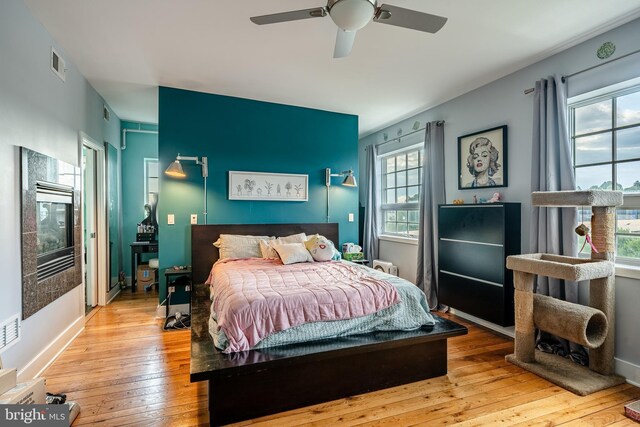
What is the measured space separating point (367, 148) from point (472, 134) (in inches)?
87.8

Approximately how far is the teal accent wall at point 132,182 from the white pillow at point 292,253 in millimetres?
3081

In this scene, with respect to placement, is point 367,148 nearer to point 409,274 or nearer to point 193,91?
point 409,274

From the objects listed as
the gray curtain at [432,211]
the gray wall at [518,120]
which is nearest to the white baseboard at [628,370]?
the gray wall at [518,120]

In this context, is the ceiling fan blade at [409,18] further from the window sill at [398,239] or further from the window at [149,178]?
the window at [149,178]

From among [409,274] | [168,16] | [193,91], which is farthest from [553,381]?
[193,91]

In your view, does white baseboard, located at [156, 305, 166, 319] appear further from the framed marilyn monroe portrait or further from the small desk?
the framed marilyn monroe portrait

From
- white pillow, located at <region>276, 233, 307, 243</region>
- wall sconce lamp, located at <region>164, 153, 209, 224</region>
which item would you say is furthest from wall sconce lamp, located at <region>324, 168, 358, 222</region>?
wall sconce lamp, located at <region>164, 153, 209, 224</region>

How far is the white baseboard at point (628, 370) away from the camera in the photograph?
2330 millimetres

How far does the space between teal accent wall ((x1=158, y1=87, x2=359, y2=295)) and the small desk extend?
111 centimetres

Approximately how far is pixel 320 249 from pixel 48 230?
2524mm

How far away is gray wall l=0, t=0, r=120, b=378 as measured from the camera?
211cm

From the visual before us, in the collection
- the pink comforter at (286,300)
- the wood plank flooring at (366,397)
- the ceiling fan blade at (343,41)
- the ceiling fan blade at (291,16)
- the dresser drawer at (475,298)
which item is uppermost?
the ceiling fan blade at (343,41)

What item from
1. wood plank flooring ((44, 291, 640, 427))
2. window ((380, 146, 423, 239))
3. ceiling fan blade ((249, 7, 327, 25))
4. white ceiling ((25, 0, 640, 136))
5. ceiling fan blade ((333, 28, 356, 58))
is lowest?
wood plank flooring ((44, 291, 640, 427))

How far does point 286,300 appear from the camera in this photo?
214cm
